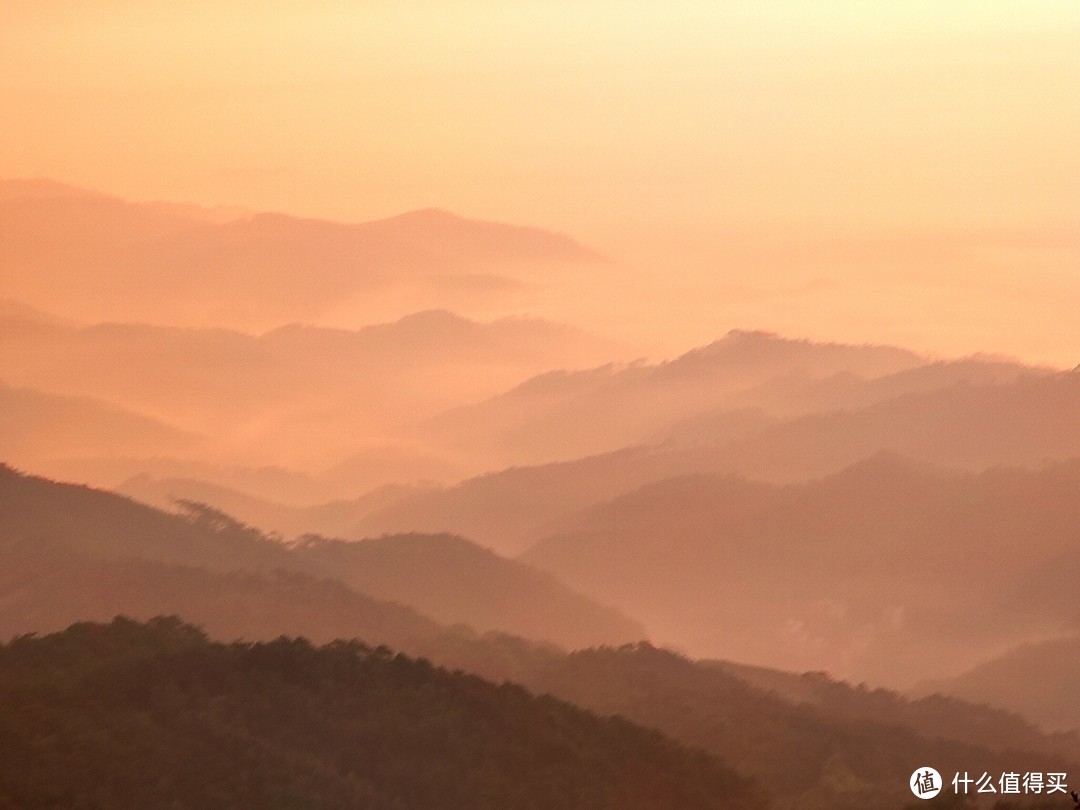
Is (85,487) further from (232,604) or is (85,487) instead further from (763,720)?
(763,720)

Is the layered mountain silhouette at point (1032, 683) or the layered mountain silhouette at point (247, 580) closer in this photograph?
the layered mountain silhouette at point (247, 580)

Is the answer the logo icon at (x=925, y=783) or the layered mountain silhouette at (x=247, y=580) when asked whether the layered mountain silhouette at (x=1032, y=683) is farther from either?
the logo icon at (x=925, y=783)

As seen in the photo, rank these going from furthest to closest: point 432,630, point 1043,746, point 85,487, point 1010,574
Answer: point 1010,574
point 85,487
point 432,630
point 1043,746

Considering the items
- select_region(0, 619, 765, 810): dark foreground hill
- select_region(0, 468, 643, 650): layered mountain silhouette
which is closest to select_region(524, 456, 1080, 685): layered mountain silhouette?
select_region(0, 468, 643, 650): layered mountain silhouette

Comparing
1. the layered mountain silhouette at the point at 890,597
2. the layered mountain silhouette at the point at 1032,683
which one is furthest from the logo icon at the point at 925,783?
the layered mountain silhouette at the point at 890,597

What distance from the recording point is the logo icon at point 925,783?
5874 cm

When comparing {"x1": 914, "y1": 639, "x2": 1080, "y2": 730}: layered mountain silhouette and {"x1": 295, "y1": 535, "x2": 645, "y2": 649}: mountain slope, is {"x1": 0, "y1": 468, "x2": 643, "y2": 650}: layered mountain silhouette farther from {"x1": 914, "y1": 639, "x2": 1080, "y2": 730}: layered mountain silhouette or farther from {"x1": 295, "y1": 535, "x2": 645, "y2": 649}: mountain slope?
{"x1": 914, "y1": 639, "x2": 1080, "y2": 730}: layered mountain silhouette

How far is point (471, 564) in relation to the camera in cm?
14588

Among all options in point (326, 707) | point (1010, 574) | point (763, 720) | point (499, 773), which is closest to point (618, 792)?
point (499, 773)

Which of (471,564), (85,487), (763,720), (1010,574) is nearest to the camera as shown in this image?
(763,720)

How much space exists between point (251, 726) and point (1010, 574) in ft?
452

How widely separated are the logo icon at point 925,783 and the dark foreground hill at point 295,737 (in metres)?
6.17

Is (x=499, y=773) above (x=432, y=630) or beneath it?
beneath

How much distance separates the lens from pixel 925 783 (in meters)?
63.3
